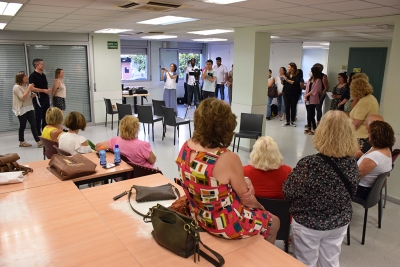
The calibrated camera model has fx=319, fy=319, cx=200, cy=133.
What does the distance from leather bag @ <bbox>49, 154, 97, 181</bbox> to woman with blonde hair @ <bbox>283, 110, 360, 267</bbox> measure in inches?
72.2

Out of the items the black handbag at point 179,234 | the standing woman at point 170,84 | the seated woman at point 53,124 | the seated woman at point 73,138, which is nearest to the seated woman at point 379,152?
the black handbag at point 179,234

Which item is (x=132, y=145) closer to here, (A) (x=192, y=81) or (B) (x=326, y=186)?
(B) (x=326, y=186)

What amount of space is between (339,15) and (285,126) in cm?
501

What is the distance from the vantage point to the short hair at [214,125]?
1.86 metres

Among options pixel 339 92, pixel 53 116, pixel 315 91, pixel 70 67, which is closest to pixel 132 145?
pixel 53 116

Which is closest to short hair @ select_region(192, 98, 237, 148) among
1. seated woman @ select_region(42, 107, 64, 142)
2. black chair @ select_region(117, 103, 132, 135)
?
seated woman @ select_region(42, 107, 64, 142)

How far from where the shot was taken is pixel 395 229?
3.56 meters

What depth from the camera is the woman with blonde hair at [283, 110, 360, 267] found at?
204 cm

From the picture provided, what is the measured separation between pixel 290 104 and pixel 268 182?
22.4 feet

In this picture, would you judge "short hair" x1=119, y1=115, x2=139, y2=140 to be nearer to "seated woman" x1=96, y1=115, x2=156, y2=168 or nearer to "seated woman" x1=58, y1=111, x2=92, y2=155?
"seated woman" x1=96, y1=115, x2=156, y2=168

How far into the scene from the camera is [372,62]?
10.0 meters

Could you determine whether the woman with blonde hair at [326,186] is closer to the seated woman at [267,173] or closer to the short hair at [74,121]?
the seated woman at [267,173]

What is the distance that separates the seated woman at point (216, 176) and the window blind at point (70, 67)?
7.26 metres

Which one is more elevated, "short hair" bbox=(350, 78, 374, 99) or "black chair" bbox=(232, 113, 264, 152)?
"short hair" bbox=(350, 78, 374, 99)
